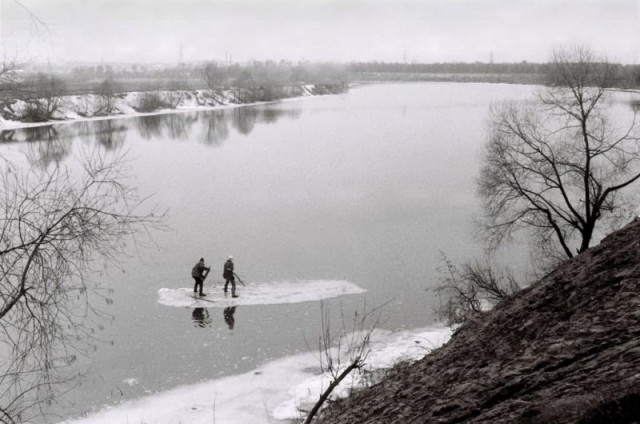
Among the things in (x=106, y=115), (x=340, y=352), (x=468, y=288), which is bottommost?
(x=340, y=352)

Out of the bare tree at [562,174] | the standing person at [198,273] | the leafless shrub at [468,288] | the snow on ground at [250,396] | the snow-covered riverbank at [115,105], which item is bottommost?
the snow on ground at [250,396]

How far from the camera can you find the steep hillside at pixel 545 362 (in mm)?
3518

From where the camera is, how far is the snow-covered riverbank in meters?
53.4

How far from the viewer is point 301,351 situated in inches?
482

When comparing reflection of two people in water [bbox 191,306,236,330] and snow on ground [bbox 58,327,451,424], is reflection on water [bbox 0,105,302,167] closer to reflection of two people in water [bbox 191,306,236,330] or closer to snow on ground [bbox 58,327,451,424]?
reflection of two people in water [bbox 191,306,236,330]

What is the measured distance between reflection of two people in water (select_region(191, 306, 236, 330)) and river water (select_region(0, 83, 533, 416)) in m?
0.09

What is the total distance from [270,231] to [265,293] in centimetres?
562

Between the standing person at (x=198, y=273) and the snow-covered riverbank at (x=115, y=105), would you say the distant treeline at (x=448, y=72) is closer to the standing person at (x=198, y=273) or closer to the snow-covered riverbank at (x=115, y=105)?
the snow-covered riverbank at (x=115, y=105)

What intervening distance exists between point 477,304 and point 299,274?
18.0 ft

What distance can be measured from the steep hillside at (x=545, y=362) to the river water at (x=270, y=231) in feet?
16.9

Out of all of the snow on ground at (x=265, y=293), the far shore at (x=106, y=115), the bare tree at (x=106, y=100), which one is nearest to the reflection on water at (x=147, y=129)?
the far shore at (x=106, y=115)

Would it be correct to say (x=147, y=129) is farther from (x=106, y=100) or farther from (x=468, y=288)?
(x=468, y=288)

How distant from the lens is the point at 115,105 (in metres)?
67.3

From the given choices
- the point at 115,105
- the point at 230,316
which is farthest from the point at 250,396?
the point at 115,105
